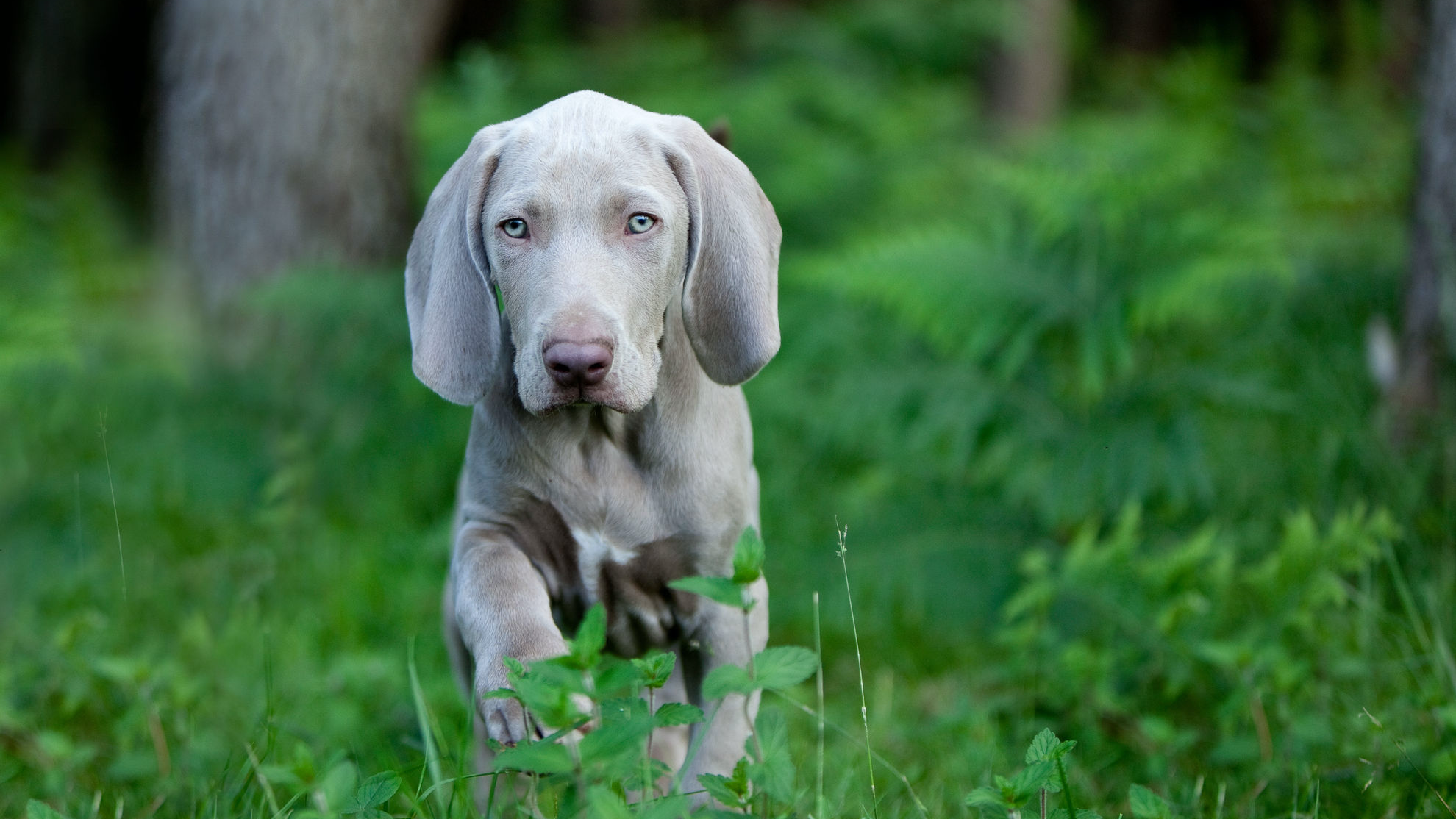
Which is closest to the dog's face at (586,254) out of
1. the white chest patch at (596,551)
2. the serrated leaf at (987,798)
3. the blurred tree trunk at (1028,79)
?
the white chest patch at (596,551)

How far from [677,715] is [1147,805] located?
2.84 feet

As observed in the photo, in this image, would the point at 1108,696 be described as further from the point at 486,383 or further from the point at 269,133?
the point at 269,133

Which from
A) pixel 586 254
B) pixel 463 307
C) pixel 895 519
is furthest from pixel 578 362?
pixel 895 519

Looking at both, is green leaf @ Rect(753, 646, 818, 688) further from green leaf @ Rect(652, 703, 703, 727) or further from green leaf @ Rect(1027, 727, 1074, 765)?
green leaf @ Rect(1027, 727, 1074, 765)

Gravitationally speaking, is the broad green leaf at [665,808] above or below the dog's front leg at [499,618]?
below

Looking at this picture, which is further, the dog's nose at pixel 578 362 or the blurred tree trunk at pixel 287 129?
the blurred tree trunk at pixel 287 129

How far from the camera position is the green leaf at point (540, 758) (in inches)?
66.4

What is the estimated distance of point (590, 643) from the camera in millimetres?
1751

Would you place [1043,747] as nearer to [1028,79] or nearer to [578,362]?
[578,362]

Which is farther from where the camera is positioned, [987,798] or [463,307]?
[463,307]

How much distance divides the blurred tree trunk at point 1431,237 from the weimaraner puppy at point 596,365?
288 centimetres

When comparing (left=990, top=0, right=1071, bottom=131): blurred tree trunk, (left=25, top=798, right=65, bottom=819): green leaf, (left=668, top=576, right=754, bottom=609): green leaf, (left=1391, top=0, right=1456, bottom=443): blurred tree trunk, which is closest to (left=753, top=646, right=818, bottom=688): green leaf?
(left=668, top=576, right=754, bottom=609): green leaf

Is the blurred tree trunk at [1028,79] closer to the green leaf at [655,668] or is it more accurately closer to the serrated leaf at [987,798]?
Answer: the serrated leaf at [987,798]

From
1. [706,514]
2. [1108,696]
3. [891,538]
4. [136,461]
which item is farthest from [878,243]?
[136,461]
